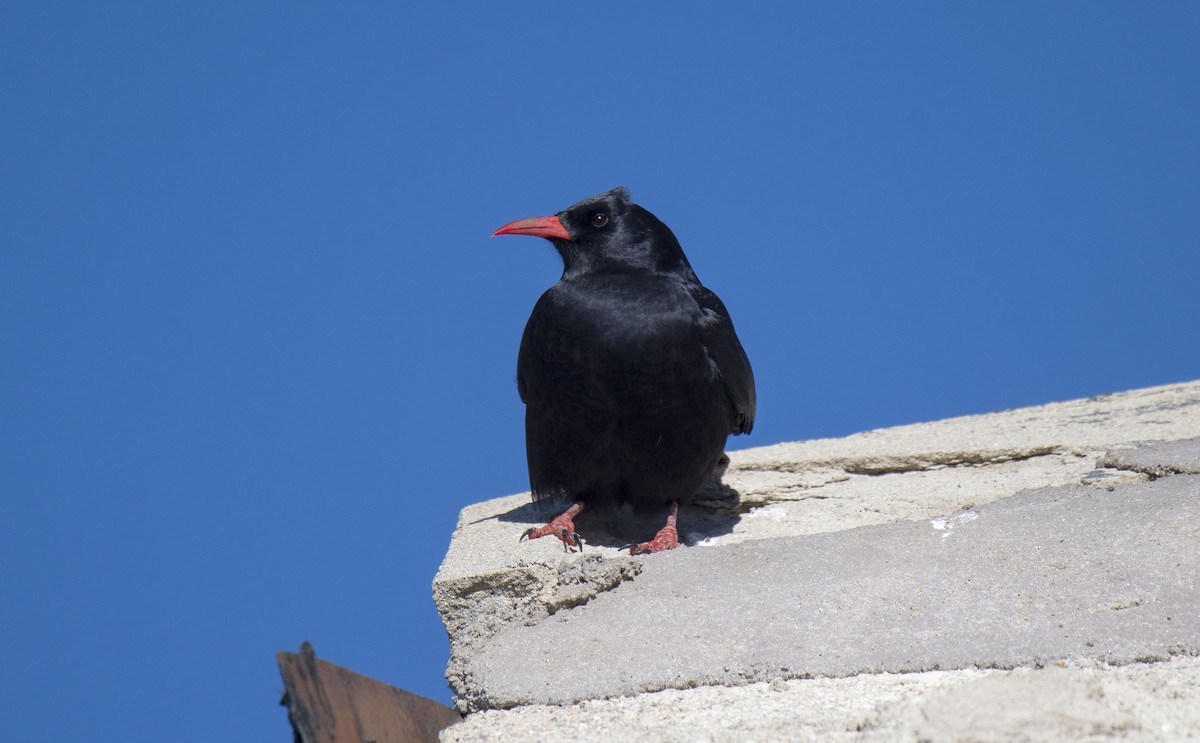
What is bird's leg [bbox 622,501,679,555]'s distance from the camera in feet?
12.4

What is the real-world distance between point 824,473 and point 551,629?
1.94 m

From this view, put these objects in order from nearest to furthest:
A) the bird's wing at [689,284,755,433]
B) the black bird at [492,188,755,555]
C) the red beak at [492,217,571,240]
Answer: the black bird at [492,188,755,555] → the bird's wing at [689,284,755,433] → the red beak at [492,217,571,240]

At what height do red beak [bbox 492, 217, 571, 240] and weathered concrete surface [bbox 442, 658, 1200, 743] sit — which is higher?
red beak [bbox 492, 217, 571, 240]

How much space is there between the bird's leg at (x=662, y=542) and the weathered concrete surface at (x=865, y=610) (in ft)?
0.77

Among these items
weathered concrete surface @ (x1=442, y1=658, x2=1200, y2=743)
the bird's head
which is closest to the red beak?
the bird's head

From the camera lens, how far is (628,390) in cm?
413

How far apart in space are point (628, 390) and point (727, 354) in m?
0.47

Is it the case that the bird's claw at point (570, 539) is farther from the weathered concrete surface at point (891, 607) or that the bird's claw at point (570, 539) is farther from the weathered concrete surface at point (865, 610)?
the weathered concrete surface at point (891, 607)

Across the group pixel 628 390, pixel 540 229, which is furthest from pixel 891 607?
pixel 540 229

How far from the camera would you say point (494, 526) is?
398 cm

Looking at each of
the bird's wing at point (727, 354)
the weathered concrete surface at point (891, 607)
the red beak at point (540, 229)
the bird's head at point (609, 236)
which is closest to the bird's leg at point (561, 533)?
the weathered concrete surface at point (891, 607)

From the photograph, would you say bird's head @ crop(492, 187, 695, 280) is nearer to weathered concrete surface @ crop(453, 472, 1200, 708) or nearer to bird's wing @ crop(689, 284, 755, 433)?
bird's wing @ crop(689, 284, 755, 433)

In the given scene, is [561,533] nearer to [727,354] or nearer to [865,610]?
[727,354]

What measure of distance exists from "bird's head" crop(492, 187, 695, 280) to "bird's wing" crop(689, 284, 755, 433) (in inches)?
8.5
